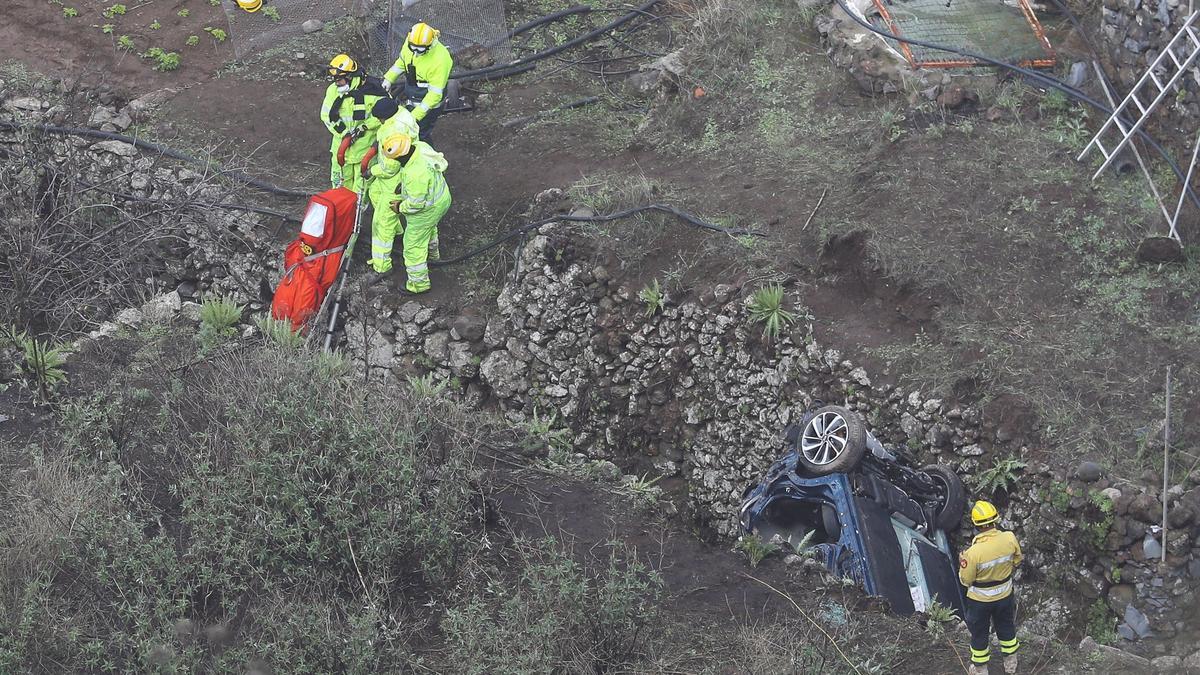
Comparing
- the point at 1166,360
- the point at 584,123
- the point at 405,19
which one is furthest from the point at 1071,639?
the point at 405,19

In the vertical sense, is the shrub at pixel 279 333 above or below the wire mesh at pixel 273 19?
below

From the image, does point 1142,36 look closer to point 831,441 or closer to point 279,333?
point 831,441

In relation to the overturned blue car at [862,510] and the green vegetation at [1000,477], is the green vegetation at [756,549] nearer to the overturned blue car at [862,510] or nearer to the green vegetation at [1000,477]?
the overturned blue car at [862,510]

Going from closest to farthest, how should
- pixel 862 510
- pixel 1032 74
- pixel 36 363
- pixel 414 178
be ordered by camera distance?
pixel 862 510 → pixel 36 363 → pixel 414 178 → pixel 1032 74

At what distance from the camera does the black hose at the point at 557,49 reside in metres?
13.5

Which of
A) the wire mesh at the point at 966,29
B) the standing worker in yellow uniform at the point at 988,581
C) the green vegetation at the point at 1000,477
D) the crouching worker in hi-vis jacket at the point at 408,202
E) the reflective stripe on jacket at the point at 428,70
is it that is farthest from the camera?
the wire mesh at the point at 966,29

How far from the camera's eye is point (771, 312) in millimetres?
10000

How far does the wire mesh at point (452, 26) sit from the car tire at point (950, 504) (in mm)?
7099

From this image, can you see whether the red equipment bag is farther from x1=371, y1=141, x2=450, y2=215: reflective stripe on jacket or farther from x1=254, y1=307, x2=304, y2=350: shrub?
x1=371, y1=141, x2=450, y2=215: reflective stripe on jacket

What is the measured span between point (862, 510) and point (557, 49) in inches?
291

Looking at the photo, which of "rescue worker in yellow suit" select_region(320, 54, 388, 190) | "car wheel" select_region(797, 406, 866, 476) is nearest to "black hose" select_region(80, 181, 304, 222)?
"rescue worker in yellow suit" select_region(320, 54, 388, 190)

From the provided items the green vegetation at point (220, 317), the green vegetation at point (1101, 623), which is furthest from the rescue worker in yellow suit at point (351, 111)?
the green vegetation at point (1101, 623)

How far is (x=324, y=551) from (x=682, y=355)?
3.83 meters

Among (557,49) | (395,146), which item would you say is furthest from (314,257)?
(557,49)
